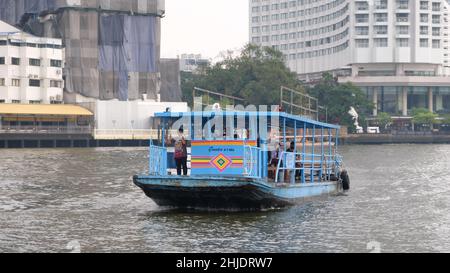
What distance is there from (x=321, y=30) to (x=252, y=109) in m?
135

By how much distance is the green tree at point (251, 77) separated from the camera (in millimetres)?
112312

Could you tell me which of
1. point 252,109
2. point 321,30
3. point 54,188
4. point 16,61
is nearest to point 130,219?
point 252,109

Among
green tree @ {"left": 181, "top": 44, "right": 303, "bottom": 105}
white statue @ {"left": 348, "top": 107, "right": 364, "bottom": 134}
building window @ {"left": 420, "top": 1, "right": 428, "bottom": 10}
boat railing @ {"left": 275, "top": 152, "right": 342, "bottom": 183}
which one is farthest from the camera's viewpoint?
building window @ {"left": 420, "top": 1, "right": 428, "bottom": 10}

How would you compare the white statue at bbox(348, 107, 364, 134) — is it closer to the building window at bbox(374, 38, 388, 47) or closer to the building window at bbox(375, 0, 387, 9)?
the building window at bbox(374, 38, 388, 47)

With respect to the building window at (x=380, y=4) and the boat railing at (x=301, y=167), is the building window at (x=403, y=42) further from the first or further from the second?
the boat railing at (x=301, y=167)

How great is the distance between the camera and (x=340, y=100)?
392 feet

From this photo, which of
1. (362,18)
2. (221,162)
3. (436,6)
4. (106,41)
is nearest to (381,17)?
(362,18)

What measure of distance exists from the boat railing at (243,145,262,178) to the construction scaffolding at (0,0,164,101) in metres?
72.2

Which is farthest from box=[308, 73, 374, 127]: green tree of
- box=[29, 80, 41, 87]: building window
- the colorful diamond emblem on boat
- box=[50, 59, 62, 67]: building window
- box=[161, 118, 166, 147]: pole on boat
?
the colorful diamond emblem on boat

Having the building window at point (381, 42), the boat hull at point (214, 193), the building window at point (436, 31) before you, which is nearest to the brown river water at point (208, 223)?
the boat hull at point (214, 193)

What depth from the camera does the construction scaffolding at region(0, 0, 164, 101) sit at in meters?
97.7

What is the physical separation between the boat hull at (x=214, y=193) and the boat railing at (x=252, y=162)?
565 millimetres

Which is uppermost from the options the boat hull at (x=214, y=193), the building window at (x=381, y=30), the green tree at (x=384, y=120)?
the building window at (x=381, y=30)

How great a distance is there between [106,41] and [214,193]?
7523 centimetres
